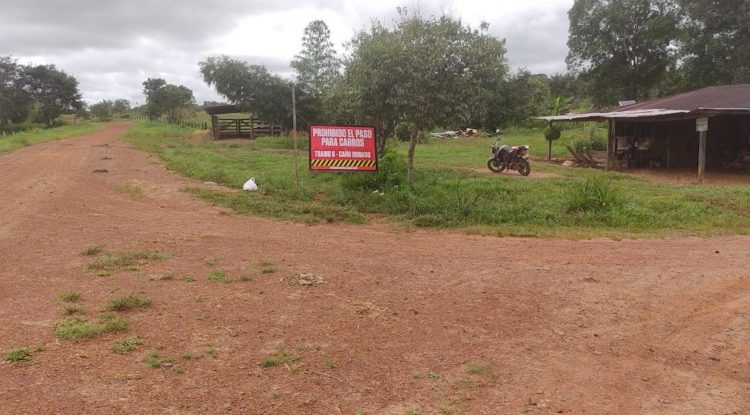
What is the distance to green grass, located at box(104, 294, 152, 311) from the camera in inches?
186

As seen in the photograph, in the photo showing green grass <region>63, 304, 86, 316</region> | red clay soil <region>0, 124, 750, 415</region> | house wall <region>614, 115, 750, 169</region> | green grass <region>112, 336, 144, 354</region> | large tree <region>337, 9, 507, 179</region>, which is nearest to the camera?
red clay soil <region>0, 124, 750, 415</region>

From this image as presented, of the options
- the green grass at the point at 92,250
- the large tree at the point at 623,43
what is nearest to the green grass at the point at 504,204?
the green grass at the point at 92,250

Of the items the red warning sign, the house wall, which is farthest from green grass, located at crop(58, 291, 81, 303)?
the house wall

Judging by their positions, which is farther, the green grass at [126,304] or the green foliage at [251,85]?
the green foliage at [251,85]

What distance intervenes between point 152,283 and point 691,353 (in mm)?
4784

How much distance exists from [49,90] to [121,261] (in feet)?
245

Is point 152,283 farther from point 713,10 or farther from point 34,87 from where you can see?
point 34,87

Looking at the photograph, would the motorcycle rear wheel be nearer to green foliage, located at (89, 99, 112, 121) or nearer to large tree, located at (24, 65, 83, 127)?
large tree, located at (24, 65, 83, 127)

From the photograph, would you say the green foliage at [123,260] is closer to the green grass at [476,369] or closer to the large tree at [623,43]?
the green grass at [476,369]

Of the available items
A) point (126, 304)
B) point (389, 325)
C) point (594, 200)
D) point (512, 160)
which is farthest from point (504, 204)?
point (126, 304)

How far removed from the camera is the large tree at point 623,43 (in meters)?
29.4

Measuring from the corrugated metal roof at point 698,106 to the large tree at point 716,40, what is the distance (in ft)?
24.3

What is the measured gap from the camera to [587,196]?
10102 millimetres

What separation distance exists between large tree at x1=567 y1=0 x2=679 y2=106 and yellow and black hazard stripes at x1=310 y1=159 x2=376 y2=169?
2386 centimetres
